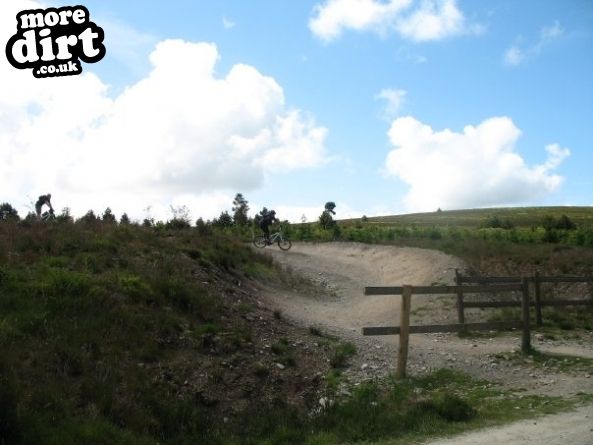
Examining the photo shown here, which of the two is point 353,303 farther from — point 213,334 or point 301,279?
point 213,334

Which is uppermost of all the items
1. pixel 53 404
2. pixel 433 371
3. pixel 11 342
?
pixel 11 342

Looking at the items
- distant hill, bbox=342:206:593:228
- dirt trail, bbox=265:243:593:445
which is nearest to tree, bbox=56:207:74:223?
dirt trail, bbox=265:243:593:445

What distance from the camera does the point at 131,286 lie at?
41.3 feet

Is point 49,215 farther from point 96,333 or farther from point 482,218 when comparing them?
point 482,218

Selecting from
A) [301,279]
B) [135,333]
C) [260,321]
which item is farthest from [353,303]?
[135,333]

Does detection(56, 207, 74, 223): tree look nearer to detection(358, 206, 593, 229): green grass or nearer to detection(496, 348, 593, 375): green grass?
detection(496, 348, 593, 375): green grass

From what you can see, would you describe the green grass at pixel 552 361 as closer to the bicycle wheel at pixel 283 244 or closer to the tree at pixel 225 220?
the bicycle wheel at pixel 283 244

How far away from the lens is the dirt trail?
11595 mm

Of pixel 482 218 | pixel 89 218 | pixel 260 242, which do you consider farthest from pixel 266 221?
pixel 482 218

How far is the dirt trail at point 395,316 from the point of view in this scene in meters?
11.6

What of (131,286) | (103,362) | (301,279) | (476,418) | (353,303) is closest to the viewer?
(476,418)

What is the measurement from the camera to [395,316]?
19484mm

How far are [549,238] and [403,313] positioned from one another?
26.5 m

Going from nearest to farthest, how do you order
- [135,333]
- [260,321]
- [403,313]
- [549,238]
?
[135,333]
[403,313]
[260,321]
[549,238]
